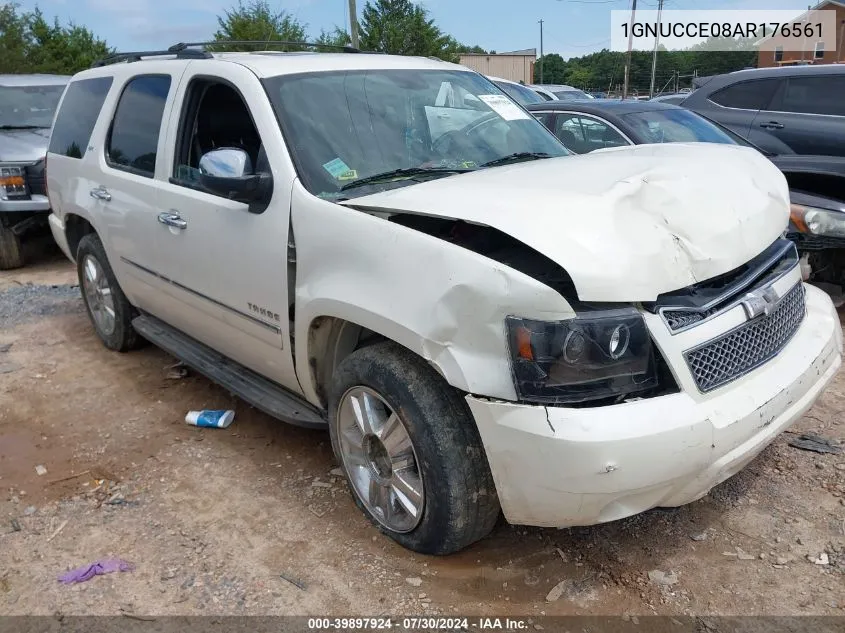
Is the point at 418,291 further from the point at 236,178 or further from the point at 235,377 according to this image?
the point at 235,377

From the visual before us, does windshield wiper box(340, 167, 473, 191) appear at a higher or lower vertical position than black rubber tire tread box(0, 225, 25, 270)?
higher

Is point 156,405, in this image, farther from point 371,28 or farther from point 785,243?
point 371,28

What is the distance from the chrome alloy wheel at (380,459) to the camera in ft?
8.64

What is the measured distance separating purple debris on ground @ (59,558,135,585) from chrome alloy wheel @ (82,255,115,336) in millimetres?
2486

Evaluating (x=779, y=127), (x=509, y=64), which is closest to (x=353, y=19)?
(x=779, y=127)

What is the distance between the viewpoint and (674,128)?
6.14 metres

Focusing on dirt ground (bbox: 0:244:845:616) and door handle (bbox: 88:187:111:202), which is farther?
door handle (bbox: 88:187:111:202)

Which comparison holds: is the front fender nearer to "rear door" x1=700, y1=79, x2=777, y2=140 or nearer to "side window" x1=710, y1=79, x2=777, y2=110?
"rear door" x1=700, y1=79, x2=777, y2=140

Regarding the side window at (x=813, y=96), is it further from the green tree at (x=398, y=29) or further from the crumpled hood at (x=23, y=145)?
the green tree at (x=398, y=29)

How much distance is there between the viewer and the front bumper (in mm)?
2107

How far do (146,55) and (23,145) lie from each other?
448 cm

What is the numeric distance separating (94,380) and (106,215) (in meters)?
1.11

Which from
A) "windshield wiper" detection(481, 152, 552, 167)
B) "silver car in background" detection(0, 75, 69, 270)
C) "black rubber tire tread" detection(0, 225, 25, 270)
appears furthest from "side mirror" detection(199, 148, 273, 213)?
"black rubber tire tread" detection(0, 225, 25, 270)

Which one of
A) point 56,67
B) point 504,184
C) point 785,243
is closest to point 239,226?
point 504,184
